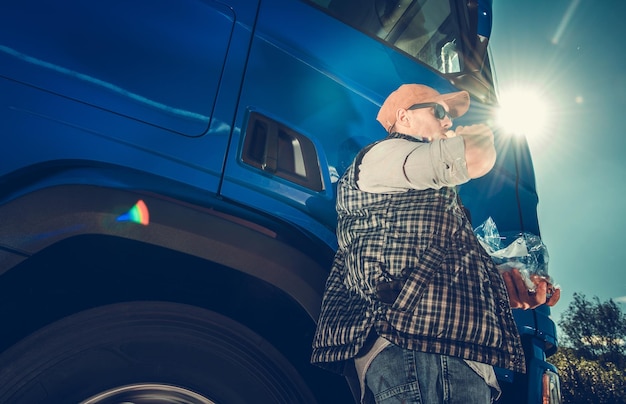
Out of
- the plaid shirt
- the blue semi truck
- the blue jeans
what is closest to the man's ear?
the blue semi truck

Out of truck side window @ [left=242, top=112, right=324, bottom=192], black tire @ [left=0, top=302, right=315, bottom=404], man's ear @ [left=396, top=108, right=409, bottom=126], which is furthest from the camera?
man's ear @ [left=396, top=108, right=409, bottom=126]

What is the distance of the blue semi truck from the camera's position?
98cm

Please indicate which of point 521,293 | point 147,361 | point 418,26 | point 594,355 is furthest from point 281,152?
point 594,355

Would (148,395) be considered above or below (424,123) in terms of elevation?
below

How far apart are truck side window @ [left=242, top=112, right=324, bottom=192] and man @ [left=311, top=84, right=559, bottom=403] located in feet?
0.49

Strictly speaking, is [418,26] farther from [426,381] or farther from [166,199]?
[426,381]

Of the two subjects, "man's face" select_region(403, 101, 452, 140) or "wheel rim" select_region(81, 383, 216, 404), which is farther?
"man's face" select_region(403, 101, 452, 140)

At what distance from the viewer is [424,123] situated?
1448 mm

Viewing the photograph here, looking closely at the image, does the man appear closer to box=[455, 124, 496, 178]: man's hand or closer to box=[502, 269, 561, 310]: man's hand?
box=[455, 124, 496, 178]: man's hand

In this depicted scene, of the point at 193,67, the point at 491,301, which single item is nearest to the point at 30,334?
the point at 193,67

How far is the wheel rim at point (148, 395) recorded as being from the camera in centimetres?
98

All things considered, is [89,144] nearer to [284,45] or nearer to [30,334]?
[30,334]

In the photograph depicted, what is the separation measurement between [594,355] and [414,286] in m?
34.7

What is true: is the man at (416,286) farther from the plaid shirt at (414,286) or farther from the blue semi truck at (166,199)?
the blue semi truck at (166,199)
